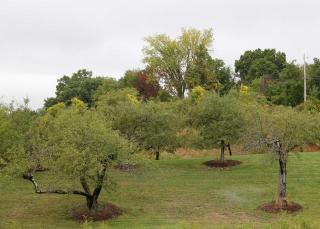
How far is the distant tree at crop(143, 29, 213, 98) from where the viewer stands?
240 feet

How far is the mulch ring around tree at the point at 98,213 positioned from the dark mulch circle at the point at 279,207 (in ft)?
27.0

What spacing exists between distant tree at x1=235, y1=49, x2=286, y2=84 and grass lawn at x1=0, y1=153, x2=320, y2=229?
45377mm

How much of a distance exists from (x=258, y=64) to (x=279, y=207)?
59.5 m

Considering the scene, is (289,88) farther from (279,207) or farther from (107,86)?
(279,207)

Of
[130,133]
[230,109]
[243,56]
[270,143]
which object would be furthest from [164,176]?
[243,56]

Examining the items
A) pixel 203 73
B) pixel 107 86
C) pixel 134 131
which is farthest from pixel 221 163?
pixel 107 86

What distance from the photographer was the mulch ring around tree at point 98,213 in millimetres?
26953

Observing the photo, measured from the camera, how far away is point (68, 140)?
26.7m

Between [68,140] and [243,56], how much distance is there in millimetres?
70248

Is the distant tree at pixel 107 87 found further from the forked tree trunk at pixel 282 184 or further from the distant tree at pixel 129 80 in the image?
the forked tree trunk at pixel 282 184

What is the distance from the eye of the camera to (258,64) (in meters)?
84.9

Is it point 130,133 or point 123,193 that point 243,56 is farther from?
point 123,193

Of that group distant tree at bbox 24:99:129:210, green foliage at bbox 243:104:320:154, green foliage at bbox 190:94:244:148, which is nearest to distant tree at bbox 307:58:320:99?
green foliage at bbox 190:94:244:148

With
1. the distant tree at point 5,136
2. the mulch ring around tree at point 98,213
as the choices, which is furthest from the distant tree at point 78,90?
the mulch ring around tree at point 98,213
